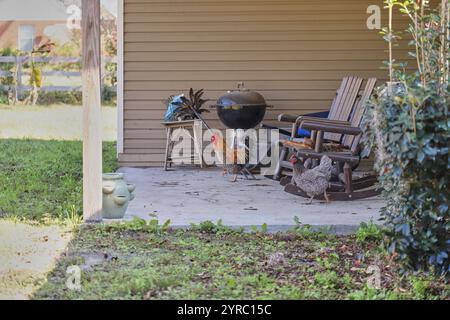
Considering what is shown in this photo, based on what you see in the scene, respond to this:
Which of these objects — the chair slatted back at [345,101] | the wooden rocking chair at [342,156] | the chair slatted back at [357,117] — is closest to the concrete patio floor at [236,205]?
the wooden rocking chair at [342,156]

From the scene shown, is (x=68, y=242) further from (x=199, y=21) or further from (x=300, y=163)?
(x=199, y=21)

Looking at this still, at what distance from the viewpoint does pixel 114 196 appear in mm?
5594

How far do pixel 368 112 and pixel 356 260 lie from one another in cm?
117

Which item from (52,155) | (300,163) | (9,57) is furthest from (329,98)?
(9,57)

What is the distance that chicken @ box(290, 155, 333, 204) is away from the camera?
622 cm

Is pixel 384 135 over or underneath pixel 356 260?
over

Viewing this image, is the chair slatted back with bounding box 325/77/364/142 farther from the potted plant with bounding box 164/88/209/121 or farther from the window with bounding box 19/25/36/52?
the window with bounding box 19/25/36/52

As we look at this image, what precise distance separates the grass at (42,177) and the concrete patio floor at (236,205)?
0.56 m

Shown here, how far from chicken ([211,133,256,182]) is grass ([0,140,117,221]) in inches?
47.3

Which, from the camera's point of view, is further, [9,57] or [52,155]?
[9,57]

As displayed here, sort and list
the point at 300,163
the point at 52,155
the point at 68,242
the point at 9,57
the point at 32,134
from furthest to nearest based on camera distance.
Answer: the point at 9,57, the point at 32,134, the point at 52,155, the point at 300,163, the point at 68,242

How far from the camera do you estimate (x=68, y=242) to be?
511 cm

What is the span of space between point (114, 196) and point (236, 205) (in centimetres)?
118
